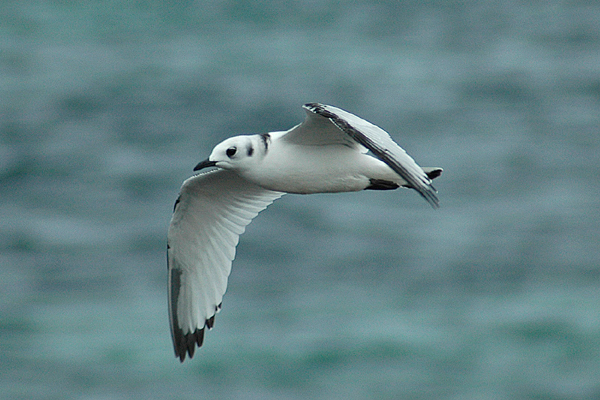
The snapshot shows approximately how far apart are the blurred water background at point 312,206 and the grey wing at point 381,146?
7.05 metres

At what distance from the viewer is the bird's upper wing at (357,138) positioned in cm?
660

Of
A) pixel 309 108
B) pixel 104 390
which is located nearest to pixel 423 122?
pixel 104 390

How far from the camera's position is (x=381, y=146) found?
6.81 meters


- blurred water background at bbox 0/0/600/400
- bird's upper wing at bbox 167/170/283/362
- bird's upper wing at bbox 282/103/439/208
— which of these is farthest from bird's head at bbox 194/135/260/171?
blurred water background at bbox 0/0/600/400

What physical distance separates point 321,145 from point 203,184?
48.4 inches

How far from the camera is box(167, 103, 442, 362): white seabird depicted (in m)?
7.04

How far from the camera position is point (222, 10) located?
75.9 ft

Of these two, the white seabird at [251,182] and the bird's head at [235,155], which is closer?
the white seabird at [251,182]

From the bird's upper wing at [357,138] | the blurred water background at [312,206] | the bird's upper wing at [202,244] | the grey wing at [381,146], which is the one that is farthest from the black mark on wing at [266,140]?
the blurred water background at [312,206]

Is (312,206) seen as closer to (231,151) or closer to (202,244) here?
(202,244)

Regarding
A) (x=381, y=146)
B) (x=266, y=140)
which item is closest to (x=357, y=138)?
(x=381, y=146)

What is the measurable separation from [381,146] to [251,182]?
129 cm

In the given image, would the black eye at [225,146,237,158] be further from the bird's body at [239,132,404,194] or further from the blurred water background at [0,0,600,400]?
the blurred water background at [0,0,600,400]

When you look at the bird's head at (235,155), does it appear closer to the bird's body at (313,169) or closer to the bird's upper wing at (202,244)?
the bird's body at (313,169)
